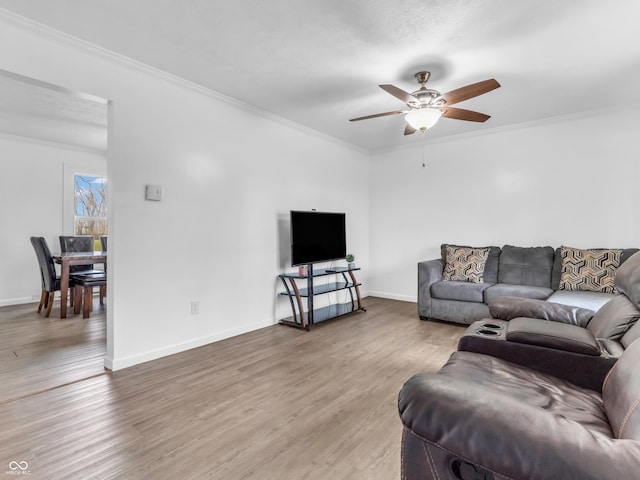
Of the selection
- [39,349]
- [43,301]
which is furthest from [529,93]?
[43,301]

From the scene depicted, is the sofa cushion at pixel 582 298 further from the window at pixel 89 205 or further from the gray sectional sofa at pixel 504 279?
the window at pixel 89 205

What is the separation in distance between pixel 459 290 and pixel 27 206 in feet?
21.1

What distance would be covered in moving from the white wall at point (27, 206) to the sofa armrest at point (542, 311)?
6385mm

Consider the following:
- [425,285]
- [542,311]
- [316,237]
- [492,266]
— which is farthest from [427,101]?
[492,266]

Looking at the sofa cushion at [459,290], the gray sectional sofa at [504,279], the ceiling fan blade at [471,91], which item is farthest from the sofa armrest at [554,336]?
the sofa cushion at [459,290]

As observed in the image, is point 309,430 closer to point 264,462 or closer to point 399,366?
point 264,462

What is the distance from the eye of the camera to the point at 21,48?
2.28 meters

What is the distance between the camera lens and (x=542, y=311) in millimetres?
2121

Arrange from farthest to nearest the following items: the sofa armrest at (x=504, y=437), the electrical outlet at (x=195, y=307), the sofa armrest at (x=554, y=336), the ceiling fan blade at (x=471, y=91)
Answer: the electrical outlet at (x=195, y=307) < the ceiling fan blade at (x=471, y=91) < the sofa armrest at (x=554, y=336) < the sofa armrest at (x=504, y=437)

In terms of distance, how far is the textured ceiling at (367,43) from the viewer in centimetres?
215

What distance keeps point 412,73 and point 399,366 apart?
2604 mm

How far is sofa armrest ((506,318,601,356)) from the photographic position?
1.57 metres

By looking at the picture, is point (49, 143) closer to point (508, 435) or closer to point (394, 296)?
point (394, 296)

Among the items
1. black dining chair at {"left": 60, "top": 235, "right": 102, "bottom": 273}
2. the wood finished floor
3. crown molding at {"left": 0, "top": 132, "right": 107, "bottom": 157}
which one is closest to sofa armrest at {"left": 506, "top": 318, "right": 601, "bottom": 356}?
the wood finished floor
